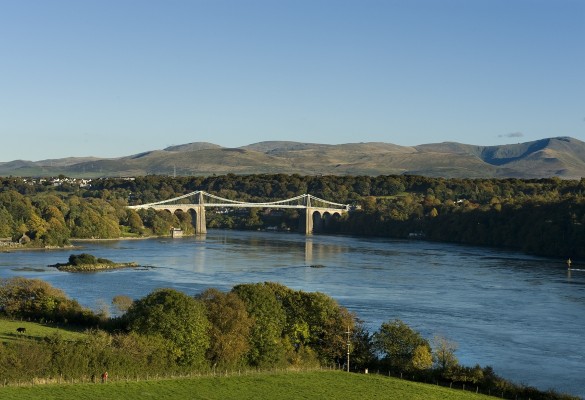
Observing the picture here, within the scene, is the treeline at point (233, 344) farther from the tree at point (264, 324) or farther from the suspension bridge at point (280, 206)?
the suspension bridge at point (280, 206)

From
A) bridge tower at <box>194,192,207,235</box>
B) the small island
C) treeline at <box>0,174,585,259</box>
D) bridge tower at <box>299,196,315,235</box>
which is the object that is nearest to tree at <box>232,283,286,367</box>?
the small island

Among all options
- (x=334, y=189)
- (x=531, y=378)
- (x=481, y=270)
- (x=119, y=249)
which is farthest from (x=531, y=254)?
(x=334, y=189)

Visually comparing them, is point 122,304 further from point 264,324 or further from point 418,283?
point 418,283

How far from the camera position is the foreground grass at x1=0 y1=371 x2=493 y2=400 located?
13172 mm

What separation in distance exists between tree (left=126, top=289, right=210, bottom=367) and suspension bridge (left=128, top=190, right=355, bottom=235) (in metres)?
44.2

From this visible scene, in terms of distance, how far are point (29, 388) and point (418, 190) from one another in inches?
2388

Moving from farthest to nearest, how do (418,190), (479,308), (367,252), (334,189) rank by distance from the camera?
(334,189), (418,190), (367,252), (479,308)

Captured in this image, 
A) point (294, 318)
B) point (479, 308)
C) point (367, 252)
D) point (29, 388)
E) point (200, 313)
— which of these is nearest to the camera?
point (29, 388)

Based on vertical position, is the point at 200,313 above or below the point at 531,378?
above

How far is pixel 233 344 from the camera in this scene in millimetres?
16000

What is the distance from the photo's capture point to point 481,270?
34.9 meters

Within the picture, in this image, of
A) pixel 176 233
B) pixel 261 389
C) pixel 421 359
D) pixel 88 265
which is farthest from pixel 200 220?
pixel 261 389

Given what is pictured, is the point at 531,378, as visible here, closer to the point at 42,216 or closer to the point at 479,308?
the point at 479,308

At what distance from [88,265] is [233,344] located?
19263 millimetres
